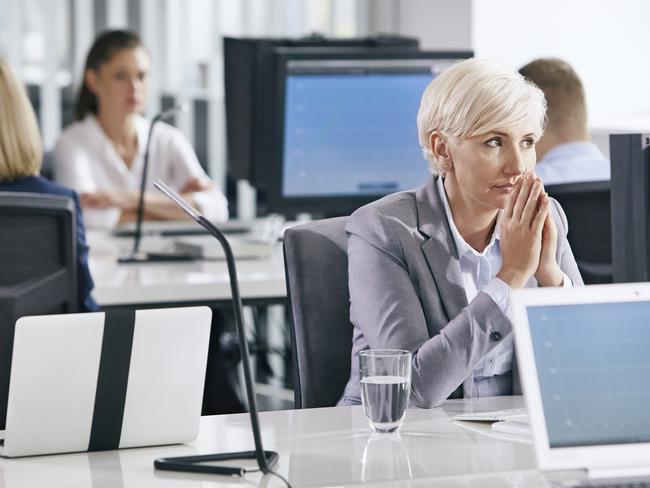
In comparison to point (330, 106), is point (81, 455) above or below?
below

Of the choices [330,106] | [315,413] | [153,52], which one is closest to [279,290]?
[330,106]

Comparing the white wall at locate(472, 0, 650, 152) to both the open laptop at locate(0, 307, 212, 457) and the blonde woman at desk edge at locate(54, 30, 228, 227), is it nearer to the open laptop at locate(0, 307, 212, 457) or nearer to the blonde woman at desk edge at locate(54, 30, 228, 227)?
the blonde woman at desk edge at locate(54, 30, 228, 227)

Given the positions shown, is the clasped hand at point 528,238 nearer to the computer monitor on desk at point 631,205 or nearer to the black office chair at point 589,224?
the computer monitor on desk at point 631,205

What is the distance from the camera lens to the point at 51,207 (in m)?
2.32

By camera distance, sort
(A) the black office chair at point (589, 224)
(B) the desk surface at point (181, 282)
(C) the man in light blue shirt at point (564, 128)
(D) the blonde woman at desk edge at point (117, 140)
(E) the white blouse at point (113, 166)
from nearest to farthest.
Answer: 1. (A) the black office chair at point (589, 224)
2. (B) the desk surface at point (181, 282)
3. (C) the man in light blue shirt at point (564, 128)
4. (E) the white blouse at point (113, 166)
5. (D) the blonde woman at desk edge at point (117, 140)

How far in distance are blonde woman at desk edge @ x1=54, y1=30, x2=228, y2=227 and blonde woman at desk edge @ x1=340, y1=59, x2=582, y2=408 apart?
83.9 inches

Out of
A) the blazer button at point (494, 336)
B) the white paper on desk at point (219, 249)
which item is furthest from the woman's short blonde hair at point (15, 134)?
the blazer button at point (494, 336)

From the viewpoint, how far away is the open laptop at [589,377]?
135 cm

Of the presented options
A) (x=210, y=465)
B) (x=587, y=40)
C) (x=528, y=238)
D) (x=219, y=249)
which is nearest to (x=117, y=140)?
(x=219, y=249)

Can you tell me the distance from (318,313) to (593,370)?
777 millimetres

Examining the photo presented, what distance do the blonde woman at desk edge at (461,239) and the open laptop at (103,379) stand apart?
0.46 m

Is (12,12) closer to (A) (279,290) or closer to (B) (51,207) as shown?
(A) (279,290)

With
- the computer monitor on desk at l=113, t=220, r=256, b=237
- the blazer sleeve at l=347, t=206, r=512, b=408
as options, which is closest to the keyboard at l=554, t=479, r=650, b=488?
the blazer sleeve at l=347, t=206, r=512, b=408

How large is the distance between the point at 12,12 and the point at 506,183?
3.54 m
